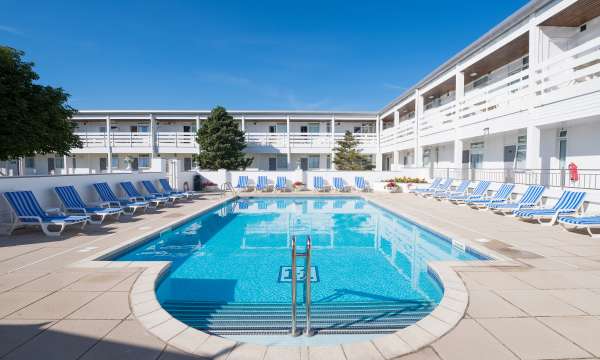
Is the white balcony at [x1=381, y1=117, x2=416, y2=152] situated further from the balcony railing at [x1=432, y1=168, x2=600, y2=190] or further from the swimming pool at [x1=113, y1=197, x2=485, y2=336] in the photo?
the swimming pool at [x1=113, y1=197, x2=485, y2=336]

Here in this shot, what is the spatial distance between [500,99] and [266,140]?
16922 mm

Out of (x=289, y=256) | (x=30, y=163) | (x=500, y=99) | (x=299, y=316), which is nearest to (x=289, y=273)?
(x=289, y=256)

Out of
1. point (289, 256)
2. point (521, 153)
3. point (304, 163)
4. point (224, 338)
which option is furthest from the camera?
point (304, 163)

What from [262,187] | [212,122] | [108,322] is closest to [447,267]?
[108,322]

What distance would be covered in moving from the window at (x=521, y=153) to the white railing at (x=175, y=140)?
21.6 metres

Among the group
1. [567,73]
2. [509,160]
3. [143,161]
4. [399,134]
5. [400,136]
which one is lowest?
[509,160]

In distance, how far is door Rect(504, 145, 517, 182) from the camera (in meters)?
13.0

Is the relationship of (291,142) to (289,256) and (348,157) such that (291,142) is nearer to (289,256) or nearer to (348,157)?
(348,157)

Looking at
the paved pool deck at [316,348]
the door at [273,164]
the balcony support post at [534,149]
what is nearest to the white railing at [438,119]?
the balcony support post at [534,149]

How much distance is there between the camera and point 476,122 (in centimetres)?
1309

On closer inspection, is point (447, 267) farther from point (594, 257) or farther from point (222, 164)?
point (222, 164)

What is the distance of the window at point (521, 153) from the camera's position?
1238 cm

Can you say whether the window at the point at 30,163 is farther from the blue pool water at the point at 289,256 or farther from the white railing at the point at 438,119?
the white railing at the point at 438,119

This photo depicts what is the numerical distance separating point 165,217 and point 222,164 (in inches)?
478
